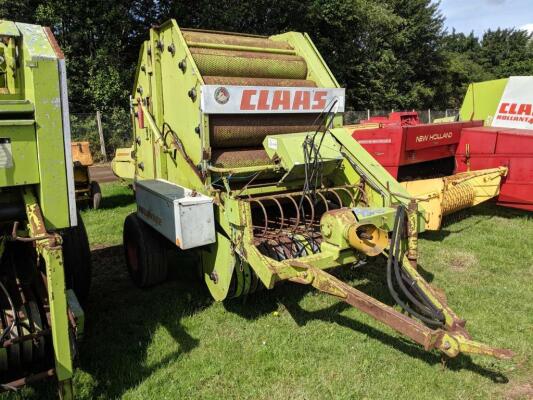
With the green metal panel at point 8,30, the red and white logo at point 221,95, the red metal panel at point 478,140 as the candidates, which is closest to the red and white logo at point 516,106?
the red metal panel at point 478,140

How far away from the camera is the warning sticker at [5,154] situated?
2.53 m

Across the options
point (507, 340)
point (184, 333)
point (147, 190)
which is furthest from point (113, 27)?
point (507, 340)

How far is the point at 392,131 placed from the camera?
643 cm

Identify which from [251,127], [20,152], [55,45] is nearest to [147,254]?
[251,127]

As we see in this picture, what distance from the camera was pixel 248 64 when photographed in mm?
4238

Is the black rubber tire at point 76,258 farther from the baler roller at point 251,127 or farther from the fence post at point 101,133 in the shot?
the fence post at point 101,133

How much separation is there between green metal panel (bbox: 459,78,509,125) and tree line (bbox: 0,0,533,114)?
1141 cm

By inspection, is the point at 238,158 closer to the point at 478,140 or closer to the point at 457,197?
the point at 457,197

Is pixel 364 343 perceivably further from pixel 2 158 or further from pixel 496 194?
pixel 496 194

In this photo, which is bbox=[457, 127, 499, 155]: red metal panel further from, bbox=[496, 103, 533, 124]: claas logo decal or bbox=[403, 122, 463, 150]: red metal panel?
bbox=[496, 103, 533, 124]: claas logo decal

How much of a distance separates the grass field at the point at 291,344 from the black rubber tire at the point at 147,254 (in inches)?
5.4

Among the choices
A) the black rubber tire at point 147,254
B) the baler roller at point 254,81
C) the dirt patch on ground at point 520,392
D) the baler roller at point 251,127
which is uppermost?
the baler roller at point 254,81

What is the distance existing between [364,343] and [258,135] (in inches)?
77.8

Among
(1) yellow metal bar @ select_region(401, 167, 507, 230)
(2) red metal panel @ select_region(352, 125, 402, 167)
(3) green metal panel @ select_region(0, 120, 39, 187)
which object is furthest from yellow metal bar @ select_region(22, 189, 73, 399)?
(2) red metal panel @ select_region(352, 125, 402, 167)
